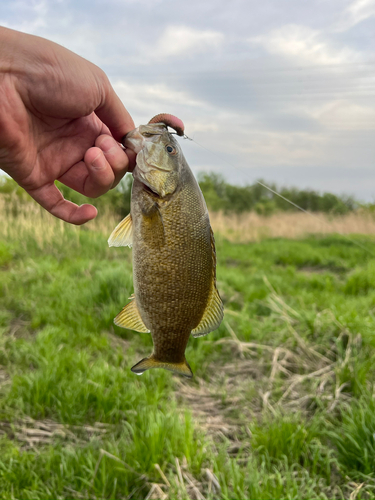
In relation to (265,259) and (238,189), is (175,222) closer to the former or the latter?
(265,259)

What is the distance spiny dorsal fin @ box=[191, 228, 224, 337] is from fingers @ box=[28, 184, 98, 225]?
2.73 ft

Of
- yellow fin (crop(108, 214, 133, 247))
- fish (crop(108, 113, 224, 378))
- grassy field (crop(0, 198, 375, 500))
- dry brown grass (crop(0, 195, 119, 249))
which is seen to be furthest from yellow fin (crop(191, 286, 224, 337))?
dry brown grass (crop(0, 195, 119, 249))

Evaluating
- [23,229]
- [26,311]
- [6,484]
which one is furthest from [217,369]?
[23,229]

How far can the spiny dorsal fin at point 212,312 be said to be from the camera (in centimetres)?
156

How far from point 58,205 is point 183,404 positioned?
2.03 m

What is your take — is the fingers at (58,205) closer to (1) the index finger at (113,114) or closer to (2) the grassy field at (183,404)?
(1) the index finger at (113,114)

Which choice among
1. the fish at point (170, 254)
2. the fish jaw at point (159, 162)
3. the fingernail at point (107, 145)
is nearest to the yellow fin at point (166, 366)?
the fish at point (170, 254)

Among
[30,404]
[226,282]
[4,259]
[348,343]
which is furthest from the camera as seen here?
[4,259]

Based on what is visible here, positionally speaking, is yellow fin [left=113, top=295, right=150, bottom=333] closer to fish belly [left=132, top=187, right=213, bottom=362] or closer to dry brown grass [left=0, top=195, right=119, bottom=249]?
fish belly [left=132, top=187, right=213, bottom=362]

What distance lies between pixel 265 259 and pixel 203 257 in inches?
365

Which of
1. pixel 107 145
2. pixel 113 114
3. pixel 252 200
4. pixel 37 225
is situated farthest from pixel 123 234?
pixel 252 200

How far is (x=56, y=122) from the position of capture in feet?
6.91

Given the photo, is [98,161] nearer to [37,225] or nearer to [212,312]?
[212,312]

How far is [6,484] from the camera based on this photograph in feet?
8.27
